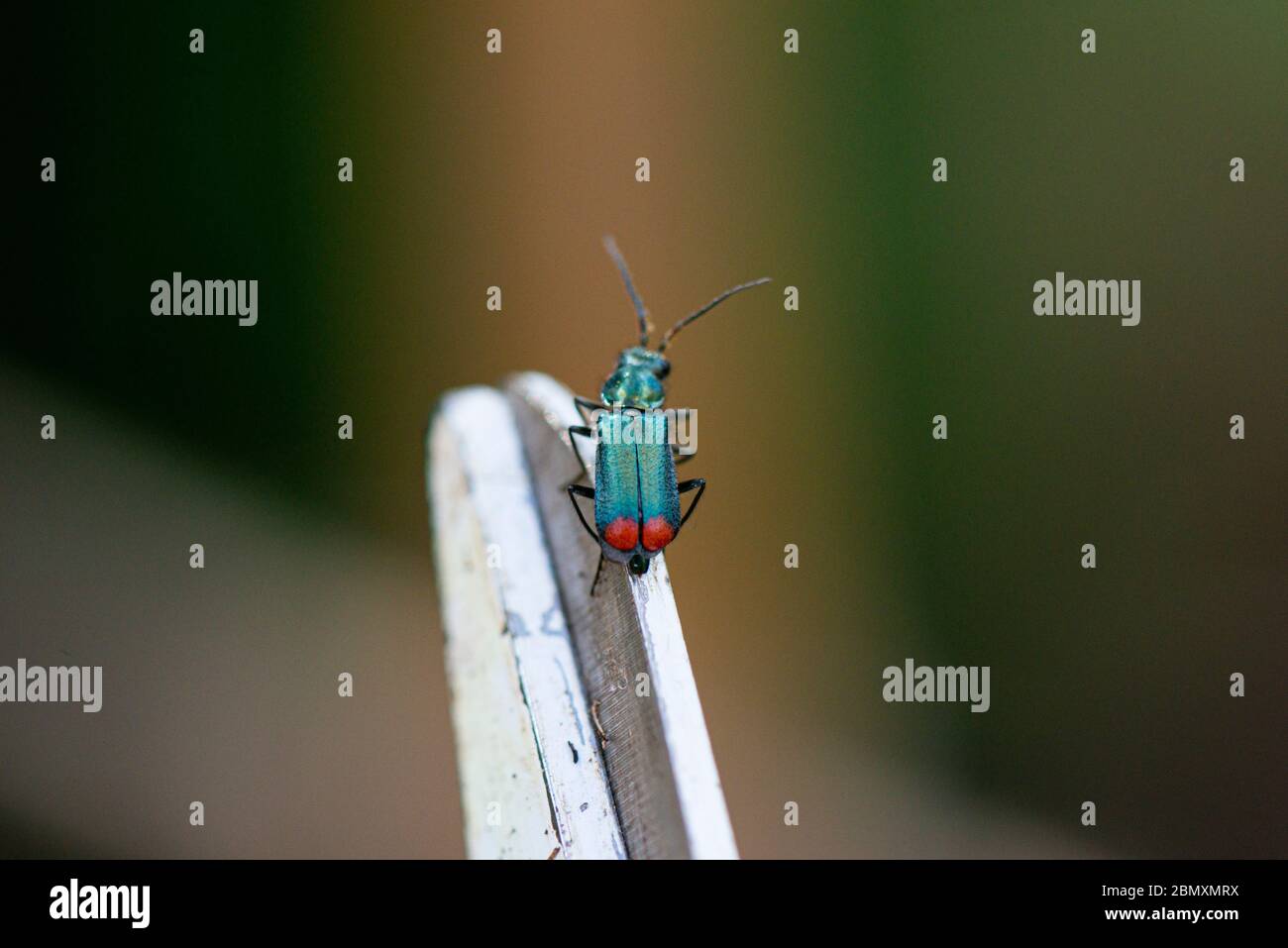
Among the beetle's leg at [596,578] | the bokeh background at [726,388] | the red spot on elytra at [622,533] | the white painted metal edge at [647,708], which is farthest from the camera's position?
the bokeh background at [726,388]

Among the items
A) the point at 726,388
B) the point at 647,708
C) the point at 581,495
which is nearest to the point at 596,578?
the point at 581,495

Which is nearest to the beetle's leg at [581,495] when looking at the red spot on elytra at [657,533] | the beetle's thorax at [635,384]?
the red spot on elytra at [657,533]

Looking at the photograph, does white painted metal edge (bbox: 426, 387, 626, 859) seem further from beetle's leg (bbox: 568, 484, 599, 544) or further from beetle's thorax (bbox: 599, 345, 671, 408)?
beetle's thorax (bbox: 599, 345, 671, 408)

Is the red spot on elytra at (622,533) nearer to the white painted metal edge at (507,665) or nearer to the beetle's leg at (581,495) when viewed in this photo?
the beetle's leg at (581,495)

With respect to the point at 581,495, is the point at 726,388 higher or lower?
higher

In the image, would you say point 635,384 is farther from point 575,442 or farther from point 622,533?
point 622,533

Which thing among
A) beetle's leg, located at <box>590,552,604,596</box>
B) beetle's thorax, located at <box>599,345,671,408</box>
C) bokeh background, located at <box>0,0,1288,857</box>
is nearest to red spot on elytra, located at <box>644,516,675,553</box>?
beetle's leg, located at <box>590,552,604,596</box>
